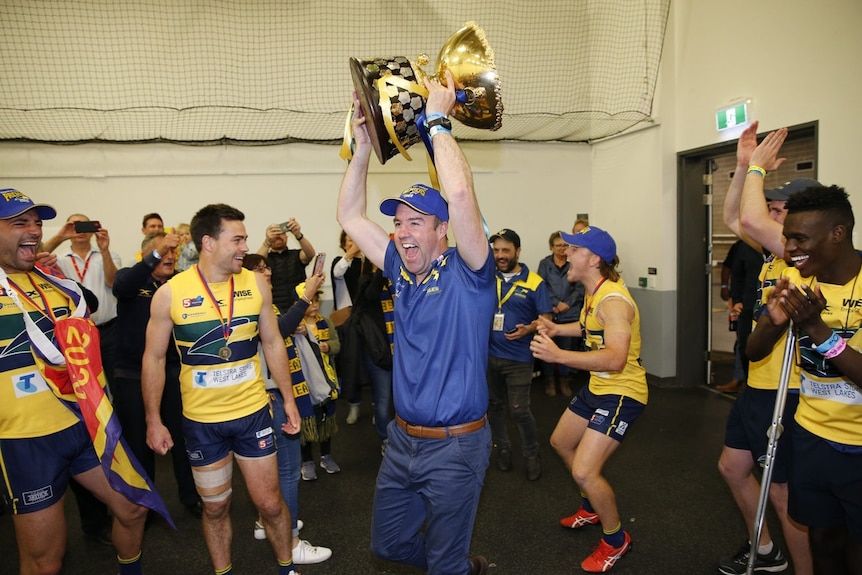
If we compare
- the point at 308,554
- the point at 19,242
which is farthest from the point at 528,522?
the point at 19,242

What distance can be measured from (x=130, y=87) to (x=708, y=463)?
7003 mm

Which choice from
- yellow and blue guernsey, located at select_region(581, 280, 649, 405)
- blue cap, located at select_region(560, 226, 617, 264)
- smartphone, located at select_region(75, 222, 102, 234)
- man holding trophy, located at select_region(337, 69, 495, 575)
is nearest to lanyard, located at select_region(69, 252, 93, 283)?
smartphone, located at select_region(75, 222, 102, 234)

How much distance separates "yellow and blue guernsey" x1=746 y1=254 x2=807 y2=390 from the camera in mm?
2643

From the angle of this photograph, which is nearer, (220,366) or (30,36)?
(220,366)

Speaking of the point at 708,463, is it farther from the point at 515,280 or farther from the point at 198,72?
the point at 198,72

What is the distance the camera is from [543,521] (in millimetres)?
3609

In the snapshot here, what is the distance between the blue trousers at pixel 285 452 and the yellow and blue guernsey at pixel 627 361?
1737 mm

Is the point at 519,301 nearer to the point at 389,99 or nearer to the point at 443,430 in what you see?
the point at 443,430

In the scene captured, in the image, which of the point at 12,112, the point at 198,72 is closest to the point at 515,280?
the point at 198,72

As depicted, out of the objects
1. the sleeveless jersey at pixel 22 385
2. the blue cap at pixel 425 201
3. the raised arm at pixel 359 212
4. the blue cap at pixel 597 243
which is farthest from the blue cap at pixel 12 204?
the blue cap at pixel 597 243

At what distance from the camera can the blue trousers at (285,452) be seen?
10.0 ft

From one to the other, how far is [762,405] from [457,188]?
6.43ft

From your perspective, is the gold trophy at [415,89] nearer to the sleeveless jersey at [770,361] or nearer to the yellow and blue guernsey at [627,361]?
the yellow and blue guernsey at [627,361]

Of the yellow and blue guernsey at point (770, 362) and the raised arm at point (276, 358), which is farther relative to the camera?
the raised arm at point (276, 358)
